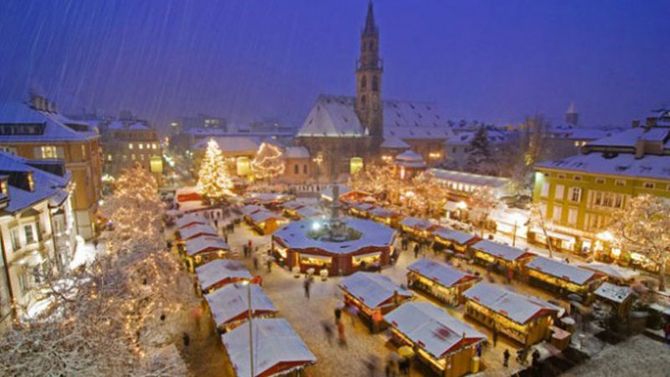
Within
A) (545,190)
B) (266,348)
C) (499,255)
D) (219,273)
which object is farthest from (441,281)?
(545,190)

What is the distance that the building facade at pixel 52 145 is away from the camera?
28859 millimetres

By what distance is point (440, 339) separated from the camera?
14.9 meters

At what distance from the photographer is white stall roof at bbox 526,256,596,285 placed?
21.2 metres

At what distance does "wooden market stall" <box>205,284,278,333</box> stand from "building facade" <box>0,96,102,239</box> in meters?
20.3

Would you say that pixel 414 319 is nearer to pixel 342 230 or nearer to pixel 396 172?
pixel 342 230

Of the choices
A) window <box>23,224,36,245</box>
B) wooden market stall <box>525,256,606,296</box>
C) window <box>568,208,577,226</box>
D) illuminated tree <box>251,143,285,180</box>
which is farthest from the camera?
illuminated tree <box>251,143,285,180</box>

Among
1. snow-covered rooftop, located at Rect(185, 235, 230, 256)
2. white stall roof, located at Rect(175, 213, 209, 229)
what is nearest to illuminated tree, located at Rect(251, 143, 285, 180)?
white stall roof, located at Rect(175, 213, 209, 229)

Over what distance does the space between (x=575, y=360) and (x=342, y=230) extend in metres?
18.4

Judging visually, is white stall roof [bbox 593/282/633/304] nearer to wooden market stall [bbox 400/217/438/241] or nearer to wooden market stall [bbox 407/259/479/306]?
wooden market stall [bbox 407/259/479/306]

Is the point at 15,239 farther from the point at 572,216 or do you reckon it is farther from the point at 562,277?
the point at 572,216

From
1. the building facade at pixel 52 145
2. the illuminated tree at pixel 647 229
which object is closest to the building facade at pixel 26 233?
the building facade at pixel 52 145

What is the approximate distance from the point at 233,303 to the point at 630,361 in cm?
1883

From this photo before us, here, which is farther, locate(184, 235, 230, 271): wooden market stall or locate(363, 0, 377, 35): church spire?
locate(363, 0, 377, 35): church spire

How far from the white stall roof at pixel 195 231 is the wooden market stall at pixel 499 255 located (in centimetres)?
2162
